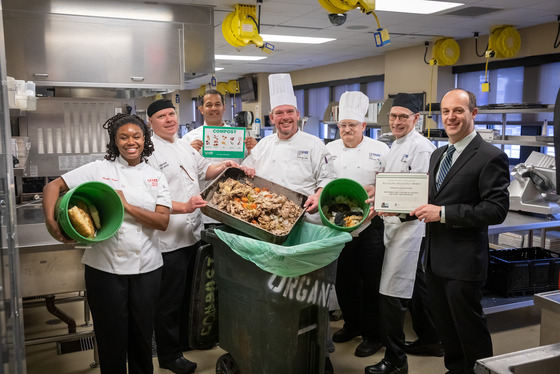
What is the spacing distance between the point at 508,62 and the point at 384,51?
2.20m

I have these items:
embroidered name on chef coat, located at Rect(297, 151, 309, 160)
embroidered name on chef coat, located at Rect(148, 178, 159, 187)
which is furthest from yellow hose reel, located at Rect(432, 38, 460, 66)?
embroidered name on chef coat, located at Rect(148, 178, 159, 187)

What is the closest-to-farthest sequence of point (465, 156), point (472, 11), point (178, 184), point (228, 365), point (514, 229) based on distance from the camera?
point (465, 156)
point (228, 365)
point (178, 184)
point (514, 229)
point (472, 11)

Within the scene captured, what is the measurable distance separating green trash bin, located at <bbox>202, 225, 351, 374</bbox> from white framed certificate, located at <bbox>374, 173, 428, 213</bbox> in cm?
26

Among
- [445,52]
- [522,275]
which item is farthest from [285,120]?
[445,52]

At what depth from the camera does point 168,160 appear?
2770 mm

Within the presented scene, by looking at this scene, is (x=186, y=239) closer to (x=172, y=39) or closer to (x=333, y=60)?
(x=172, y=39)

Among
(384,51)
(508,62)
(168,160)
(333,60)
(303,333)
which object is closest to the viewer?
(303,333)

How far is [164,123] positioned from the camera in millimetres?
2814

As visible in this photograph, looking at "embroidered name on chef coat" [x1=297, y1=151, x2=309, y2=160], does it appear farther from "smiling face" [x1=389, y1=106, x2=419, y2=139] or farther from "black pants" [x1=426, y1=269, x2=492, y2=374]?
"black pants" [x1=426, y1=269, x2=492, y2=374]

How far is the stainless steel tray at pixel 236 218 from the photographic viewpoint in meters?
2.31

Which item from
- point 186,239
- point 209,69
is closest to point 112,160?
point 186,239

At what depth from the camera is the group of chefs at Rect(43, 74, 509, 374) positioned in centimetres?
224

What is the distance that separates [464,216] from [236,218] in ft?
3.52

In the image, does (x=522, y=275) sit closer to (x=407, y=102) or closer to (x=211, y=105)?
(x=407, y=102)
